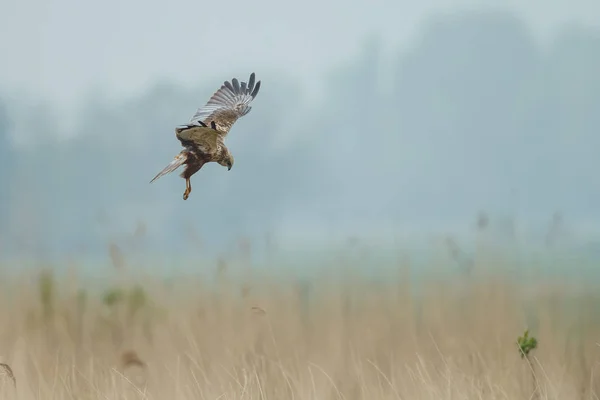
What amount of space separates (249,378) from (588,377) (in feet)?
8.08

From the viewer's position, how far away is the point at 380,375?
6.03m

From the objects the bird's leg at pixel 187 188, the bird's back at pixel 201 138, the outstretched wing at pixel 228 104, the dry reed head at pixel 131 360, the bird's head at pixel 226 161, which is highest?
the outstretched wing at pixel 228 104

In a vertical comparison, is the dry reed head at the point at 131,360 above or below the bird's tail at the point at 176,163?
below

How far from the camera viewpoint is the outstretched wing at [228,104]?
16.5ft

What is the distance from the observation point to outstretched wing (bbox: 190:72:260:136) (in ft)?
16.5

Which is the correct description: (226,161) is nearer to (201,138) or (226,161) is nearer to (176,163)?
(201,138)

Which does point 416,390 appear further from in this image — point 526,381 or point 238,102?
point 238,102

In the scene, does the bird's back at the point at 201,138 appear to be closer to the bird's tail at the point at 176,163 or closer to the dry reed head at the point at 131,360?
the bird's tail at the point at 176,163

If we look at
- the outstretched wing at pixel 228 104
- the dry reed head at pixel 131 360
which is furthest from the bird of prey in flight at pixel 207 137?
the dry reed head at pixel 131 360

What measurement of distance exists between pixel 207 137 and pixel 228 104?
1035 millimetres

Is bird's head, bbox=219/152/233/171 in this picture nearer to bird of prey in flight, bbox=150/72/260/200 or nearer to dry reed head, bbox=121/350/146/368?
bird of prey in flight, bbox=150/72/260/200

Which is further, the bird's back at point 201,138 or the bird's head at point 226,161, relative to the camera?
the bird's head at point 226,161

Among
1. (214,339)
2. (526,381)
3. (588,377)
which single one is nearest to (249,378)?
(214,339)

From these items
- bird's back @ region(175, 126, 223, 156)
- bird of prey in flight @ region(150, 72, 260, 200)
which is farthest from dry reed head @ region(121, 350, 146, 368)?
bird's back @ region(175, 126, 223, 156)
